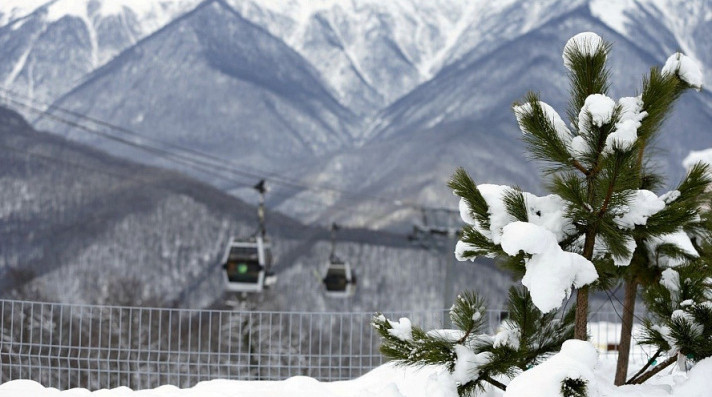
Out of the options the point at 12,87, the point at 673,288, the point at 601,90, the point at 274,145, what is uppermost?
the point at 12,87

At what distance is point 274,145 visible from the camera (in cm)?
17362

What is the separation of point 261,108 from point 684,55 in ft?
600

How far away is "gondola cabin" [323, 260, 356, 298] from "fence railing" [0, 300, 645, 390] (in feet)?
3.27

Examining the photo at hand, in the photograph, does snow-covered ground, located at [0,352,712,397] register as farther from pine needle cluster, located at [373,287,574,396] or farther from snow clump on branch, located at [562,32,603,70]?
snow clump on branch, located at [562,32,603,70]

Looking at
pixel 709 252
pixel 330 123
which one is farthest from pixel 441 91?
pixel 709 252

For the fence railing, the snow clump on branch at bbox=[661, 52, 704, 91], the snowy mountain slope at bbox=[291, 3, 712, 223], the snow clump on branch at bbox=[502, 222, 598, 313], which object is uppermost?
the snowy mountain slope at bbox=[291, 3, 712, 223]

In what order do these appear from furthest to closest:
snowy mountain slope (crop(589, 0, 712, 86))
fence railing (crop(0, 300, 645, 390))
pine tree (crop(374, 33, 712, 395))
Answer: snowy mountain slope (crop(589, 0, 712, 86)), fence railing (crop(0, 300, 645, 390)), pine tree (crop(374, 33, 712, 395))

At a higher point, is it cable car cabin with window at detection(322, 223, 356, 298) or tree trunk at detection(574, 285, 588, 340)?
tree trunk at detection(574, 285, 588, 340)

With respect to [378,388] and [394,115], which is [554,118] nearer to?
[378,388]

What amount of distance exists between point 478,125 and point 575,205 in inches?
5941

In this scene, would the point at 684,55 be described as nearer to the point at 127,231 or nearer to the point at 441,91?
the point at 127,231

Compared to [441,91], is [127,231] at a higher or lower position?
lower

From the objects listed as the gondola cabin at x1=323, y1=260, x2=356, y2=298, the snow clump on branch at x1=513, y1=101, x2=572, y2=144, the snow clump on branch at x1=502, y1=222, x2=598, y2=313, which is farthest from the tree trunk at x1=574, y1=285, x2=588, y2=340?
the gondola cabin at x1=323, y1=260, x2=356, y2=298

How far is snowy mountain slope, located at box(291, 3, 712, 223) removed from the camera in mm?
135375
